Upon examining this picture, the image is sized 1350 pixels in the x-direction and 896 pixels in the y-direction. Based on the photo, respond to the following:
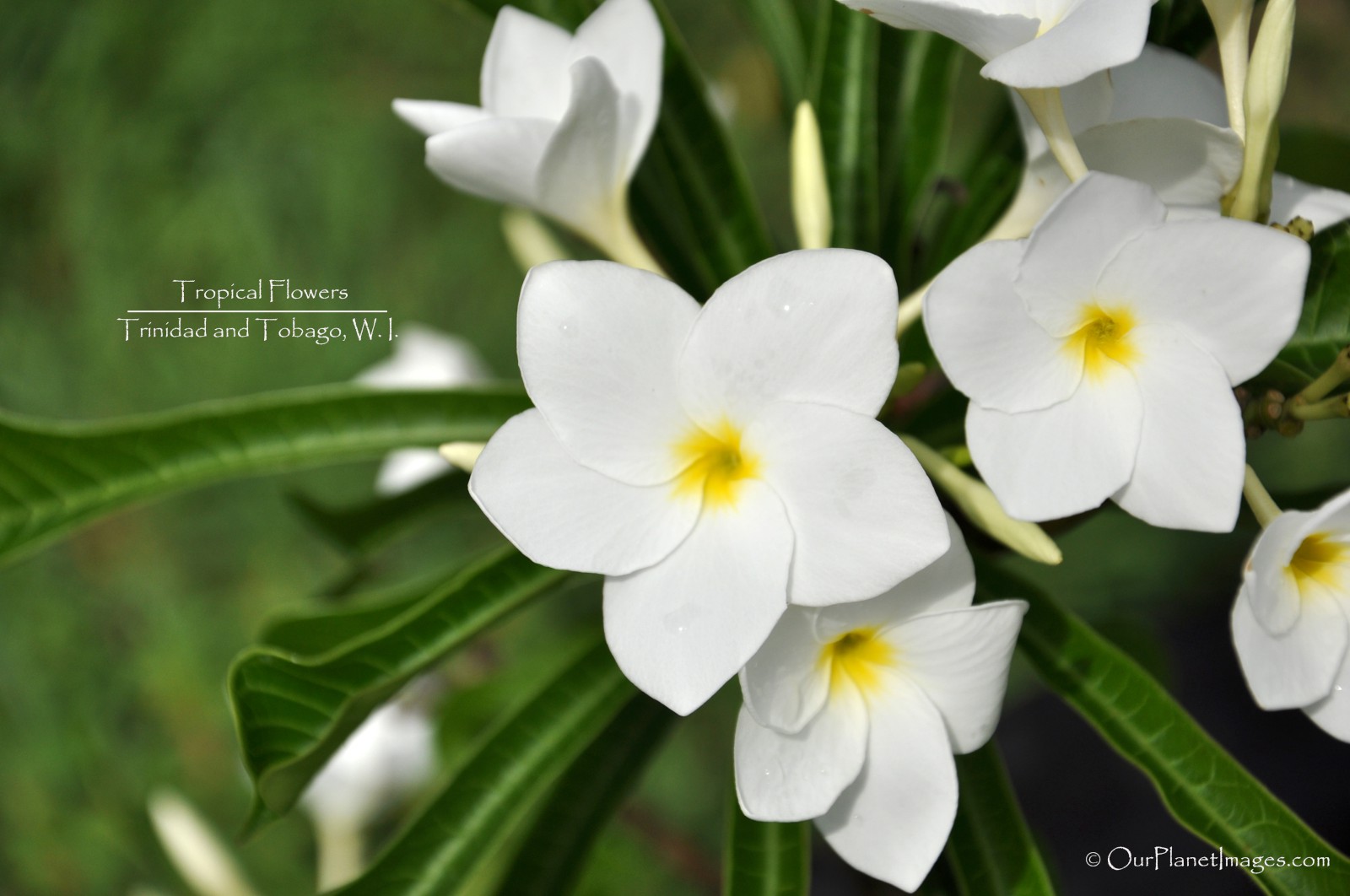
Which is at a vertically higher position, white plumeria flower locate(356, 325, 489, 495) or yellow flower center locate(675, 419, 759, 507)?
yellow flower center locate(675, 419, 759, 507)

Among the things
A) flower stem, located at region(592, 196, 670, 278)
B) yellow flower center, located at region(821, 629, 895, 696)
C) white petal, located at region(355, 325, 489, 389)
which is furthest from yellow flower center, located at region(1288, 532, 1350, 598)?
white petal, located at region(355, 325, 489, 389)

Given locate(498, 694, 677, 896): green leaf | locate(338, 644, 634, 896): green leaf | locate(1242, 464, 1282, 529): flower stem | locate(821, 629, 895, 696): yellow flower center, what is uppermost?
locate(1242, 464, 1282, 529): flower stem

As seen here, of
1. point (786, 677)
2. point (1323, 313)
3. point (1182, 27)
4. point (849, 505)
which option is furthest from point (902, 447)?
point (1182, 27)

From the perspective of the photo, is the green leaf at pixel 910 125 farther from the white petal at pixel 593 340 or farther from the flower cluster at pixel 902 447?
the white petal at pixel 593 340

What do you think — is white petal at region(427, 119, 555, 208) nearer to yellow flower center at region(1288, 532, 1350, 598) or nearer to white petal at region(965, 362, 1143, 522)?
white petal at region(965, 362, 1143, 522)

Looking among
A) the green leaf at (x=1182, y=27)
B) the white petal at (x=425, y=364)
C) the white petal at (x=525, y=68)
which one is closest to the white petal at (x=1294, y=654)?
the green leaf at (x=1182, y=27)
